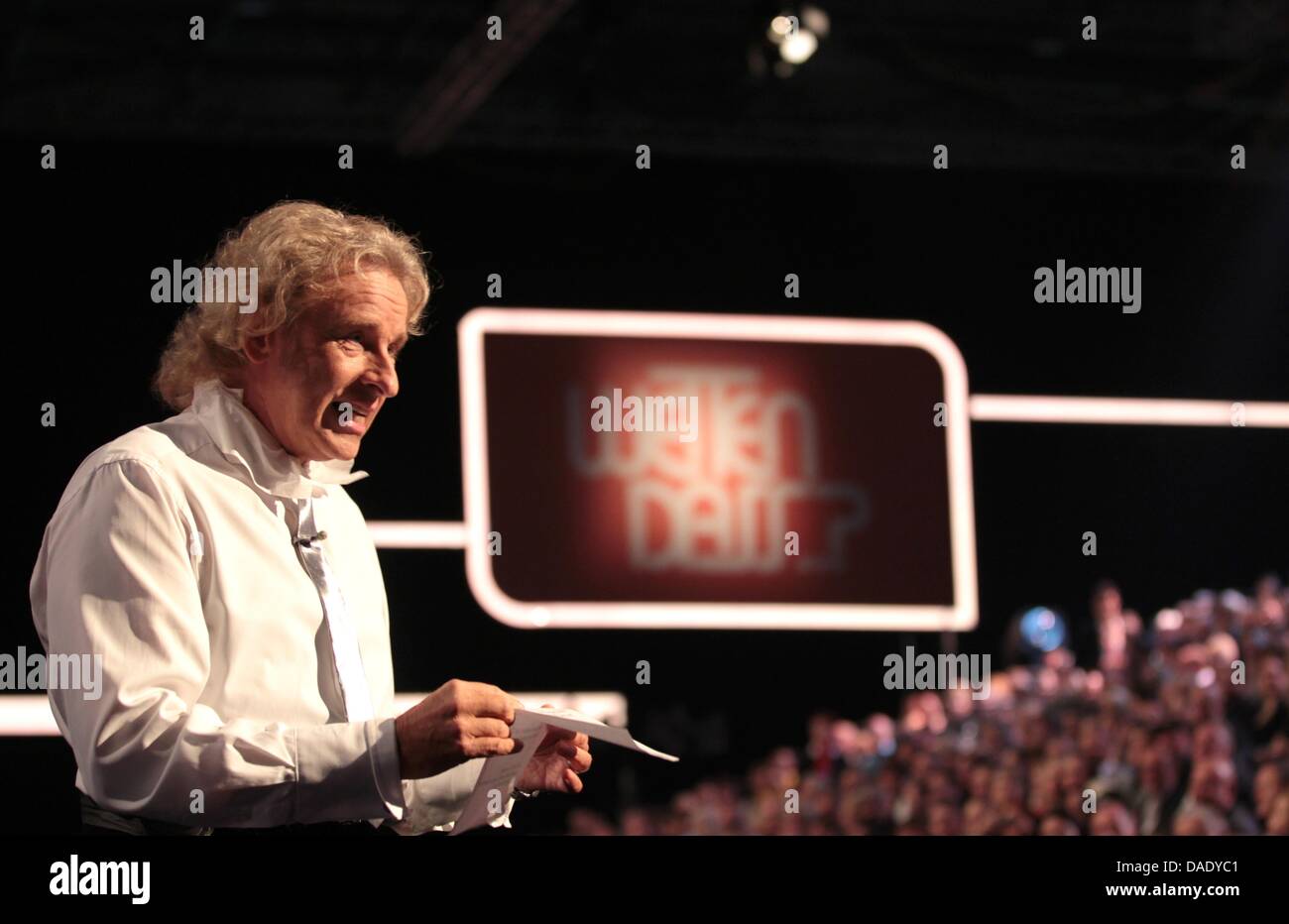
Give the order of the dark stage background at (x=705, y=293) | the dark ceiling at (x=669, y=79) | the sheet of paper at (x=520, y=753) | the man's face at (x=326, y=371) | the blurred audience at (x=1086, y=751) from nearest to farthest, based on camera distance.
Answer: the sheet of paper at (x=520, y=753) → the man's face at (x=326, y=371) → the blurred audience at (x=1086, y=751) → the dark stage background at (x=705, y=293) → the dark ceiling at (x=669, y=79)

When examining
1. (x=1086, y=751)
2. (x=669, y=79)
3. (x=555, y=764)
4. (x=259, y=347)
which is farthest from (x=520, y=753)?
(x=669, y=79)

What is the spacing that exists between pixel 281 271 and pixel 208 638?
395mm

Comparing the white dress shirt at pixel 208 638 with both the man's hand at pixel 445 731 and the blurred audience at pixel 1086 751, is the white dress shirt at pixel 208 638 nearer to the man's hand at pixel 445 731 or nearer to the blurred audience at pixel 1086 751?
the man's hand at pixel 445 731

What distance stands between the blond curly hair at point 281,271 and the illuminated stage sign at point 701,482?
4831 mm

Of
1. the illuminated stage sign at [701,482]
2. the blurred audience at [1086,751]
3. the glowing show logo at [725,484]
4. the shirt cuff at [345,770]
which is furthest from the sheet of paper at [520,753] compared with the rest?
the glowing show logo at [725,484]

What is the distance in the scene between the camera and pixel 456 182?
7.54 metres

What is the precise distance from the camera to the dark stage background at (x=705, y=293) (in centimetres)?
674

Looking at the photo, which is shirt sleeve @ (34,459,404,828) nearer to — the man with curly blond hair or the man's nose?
the man with curly blond hair

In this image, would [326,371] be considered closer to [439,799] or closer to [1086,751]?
[439,799]
